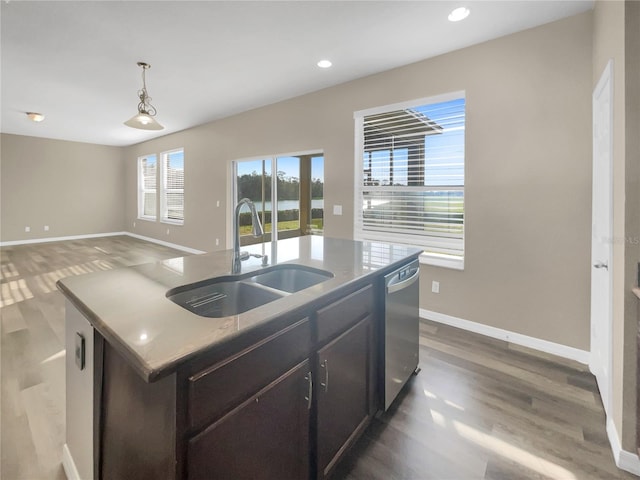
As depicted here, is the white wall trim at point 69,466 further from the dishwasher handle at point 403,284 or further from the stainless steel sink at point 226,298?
the dishwasher handle at point 403,284

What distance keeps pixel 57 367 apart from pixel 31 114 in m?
5.24

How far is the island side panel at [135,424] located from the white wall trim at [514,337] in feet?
9.77

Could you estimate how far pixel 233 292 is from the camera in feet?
5.12

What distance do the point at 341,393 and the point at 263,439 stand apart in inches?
19.8

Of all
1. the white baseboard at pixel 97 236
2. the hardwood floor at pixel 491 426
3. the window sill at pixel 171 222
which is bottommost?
the hardwood floor at pixel 491 426

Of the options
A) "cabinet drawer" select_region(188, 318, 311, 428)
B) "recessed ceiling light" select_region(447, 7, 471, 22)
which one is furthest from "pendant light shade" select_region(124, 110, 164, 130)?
"cabinet drawer" select_region(188, 318, 311, 428)

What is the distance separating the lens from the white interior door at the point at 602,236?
1.81 meters

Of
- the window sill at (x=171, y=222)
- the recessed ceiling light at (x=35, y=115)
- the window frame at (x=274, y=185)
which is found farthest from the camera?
the window sill at (x=171, y=222)

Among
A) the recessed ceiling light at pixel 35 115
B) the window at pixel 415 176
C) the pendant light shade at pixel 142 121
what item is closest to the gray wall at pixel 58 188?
the recessed ceiling light at pixel 35 115

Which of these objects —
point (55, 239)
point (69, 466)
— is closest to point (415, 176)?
point (69, 466)

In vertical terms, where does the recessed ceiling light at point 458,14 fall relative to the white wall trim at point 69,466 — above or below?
above

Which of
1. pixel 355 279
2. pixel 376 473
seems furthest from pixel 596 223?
pixel 376 473

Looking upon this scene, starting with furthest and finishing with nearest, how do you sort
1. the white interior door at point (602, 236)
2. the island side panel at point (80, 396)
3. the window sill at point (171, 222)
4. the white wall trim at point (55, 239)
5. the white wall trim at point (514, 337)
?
the white wall trim at point (55, 239) → the window sill at point (171, 222) → the white wall trim at point (514, 337) → the white interior door at point (602, 236) → the island side panel at point (80, 396)

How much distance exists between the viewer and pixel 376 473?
150cm
